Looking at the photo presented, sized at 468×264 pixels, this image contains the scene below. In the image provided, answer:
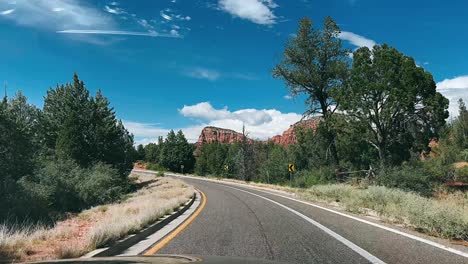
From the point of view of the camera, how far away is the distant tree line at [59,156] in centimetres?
2809

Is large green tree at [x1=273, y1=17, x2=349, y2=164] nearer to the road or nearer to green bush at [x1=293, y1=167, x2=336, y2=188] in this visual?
green bush at [x1=293, y1=167, x2=336, y2=188]

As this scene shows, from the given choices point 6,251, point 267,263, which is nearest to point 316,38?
point 6,251

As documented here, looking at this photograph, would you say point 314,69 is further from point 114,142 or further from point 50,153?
point 50,153

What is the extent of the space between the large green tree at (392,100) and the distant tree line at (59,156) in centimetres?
2448

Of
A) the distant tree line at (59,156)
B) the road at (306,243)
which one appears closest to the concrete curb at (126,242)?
the road at (306,243)

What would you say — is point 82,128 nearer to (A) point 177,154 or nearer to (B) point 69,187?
(B) point 69,187

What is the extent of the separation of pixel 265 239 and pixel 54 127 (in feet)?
182

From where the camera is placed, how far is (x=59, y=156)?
51.6 meters

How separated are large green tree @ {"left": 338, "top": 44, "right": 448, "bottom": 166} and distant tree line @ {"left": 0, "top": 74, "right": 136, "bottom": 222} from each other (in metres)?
24.5

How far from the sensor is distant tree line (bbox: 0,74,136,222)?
2809 cm

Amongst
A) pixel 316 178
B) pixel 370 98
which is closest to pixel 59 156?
pixel 316 178

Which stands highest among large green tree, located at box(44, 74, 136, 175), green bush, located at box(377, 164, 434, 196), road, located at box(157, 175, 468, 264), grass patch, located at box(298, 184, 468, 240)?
large green tree, located at box(44, 74, 136, 175)

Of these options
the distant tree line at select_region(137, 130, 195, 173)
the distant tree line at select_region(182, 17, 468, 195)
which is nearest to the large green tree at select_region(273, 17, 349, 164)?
the distant tree line at select_region(182, 17, 468, 195)

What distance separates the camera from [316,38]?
39656mm
